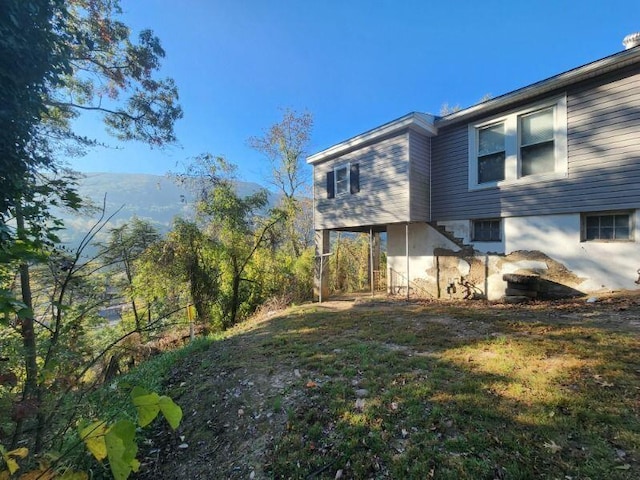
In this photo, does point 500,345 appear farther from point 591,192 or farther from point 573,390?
point 591,192

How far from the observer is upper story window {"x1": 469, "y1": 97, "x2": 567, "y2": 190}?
20.0 feet

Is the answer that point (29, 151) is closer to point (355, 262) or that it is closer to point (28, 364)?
point (28, 364)

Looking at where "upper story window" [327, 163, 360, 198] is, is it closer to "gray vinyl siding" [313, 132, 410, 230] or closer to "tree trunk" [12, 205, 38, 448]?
"gray vinyl siding" [313, 132, 410, 230]

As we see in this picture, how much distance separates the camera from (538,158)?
21.1ft

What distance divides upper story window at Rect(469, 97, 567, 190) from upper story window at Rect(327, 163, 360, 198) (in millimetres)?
3348

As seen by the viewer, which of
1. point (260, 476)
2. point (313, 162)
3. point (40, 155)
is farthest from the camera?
point (313, 162)

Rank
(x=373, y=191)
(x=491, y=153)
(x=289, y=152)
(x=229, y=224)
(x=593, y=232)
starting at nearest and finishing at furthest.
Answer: (x=593, y=232), (x=491, y=153), (x=373, y=191), (x=229, y=224), (x=289, y=152)

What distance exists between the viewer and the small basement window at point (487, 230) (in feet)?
23.4

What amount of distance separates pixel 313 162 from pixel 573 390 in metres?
9.53

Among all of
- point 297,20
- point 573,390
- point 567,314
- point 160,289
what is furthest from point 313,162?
point 573,390

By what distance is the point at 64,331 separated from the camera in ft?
6.51

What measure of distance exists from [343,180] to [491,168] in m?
4.40

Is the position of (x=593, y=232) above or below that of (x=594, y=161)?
below

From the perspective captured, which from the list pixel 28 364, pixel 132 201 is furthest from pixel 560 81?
pixel 132 201
